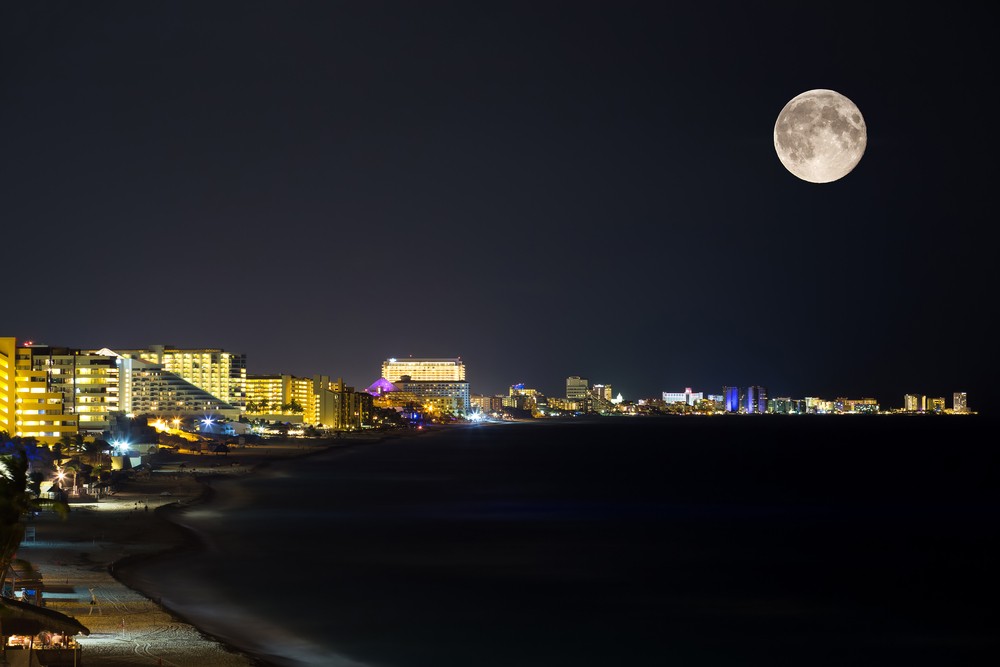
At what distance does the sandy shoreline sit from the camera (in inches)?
1013

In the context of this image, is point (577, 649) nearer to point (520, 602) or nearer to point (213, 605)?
point (520, 602)

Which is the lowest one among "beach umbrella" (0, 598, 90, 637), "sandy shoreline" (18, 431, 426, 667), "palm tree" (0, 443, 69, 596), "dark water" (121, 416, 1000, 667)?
"dark water" (121, 416, 1000, 667)

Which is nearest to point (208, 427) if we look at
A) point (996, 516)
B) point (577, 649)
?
point (996, 516)

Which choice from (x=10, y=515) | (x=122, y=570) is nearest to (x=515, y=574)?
(x=122, y=570)

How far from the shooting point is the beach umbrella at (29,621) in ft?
69.5

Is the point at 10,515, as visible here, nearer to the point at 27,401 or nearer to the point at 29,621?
the point at 29,621

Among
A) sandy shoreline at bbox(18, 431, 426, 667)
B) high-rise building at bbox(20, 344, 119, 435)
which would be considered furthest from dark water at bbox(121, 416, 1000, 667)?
high-rise building at bbox(20, 344, 119, 435)

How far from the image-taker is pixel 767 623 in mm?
34344

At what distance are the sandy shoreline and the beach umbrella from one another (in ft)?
5.18

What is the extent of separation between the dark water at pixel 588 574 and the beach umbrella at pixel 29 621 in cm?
719

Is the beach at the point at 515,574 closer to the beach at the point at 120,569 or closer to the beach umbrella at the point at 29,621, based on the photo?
the beach at the point at 120,569

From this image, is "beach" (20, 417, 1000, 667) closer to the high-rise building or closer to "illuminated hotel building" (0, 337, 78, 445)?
"illuminated hotel building" (0, 337, 78, 445)

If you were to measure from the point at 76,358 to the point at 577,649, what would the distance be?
107 meters

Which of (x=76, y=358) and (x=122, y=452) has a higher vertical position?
(x=76, y=358)
